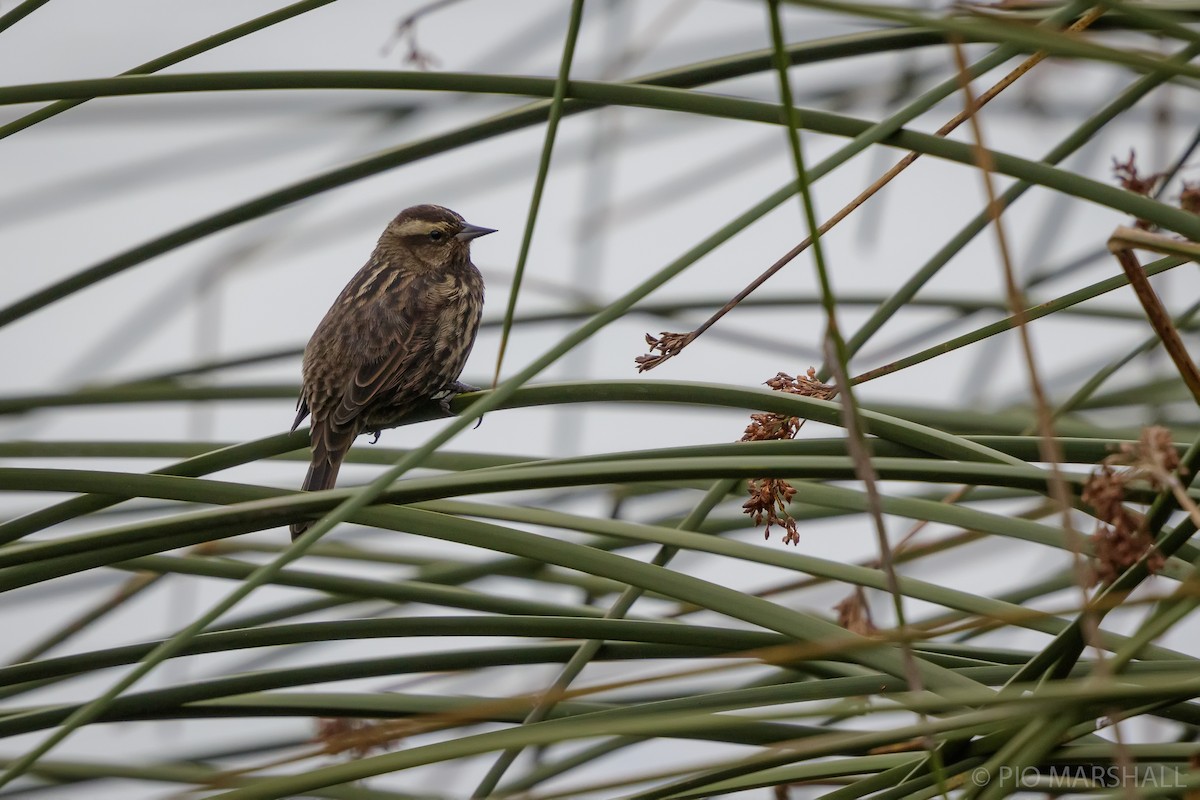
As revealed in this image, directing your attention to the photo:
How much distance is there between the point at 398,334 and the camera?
14.8 ft

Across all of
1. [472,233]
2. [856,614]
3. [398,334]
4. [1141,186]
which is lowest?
[856,614]

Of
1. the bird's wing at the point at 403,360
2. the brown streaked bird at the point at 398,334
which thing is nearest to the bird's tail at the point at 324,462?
the brown streaked bird at the point at 398,334

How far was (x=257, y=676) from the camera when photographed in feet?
7.07

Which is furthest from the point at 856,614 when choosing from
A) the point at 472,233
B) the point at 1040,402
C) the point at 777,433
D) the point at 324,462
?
the point at 472,233

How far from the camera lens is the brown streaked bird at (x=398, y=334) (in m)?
4.23

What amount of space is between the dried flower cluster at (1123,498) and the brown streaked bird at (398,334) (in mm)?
2648

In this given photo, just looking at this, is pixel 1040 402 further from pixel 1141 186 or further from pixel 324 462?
pixel 324 462

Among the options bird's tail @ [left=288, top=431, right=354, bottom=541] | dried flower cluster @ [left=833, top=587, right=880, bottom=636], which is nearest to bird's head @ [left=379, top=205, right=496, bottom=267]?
bird's tail @ [left=288, top=431, right=354, bottom=541]

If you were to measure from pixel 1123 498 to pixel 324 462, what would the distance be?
8.61 ft

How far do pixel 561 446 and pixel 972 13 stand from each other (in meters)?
2.03

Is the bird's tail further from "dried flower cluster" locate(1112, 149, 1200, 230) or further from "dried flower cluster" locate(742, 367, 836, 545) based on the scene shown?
"dried flower cluster" locate(1112, 149, 1200, 230)

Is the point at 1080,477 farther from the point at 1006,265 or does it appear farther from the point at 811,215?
the point at 811,215

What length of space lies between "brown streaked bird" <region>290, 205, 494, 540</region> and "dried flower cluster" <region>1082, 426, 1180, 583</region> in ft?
8.69

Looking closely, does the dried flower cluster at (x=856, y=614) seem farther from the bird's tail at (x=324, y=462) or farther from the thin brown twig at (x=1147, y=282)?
the bird's tail at (x=324, y=462)
